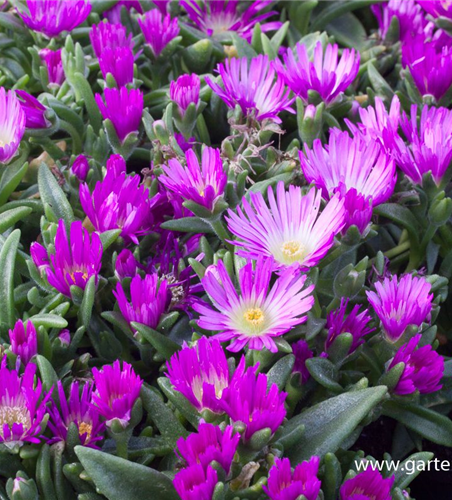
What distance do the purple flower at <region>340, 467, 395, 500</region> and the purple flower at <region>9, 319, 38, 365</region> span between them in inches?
14.4

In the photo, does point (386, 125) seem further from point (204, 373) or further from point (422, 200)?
point (204, 373)

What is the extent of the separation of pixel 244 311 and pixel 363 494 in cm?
22

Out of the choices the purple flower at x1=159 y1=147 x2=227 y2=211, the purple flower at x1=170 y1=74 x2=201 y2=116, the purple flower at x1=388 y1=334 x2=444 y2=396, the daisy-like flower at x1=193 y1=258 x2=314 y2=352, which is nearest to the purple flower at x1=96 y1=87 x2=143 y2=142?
the purple flower at x1=170 y1=74 x2=201 y2=116

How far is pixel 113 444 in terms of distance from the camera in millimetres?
814

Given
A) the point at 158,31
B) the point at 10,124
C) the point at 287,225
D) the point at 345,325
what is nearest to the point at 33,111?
the point at 10,124

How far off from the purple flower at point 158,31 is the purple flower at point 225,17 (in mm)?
114

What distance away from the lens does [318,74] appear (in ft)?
3.72

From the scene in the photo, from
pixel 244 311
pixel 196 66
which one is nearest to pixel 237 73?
pixel 196 66

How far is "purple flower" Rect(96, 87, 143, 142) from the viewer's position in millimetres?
1030

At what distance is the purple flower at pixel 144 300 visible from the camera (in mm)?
→ 851

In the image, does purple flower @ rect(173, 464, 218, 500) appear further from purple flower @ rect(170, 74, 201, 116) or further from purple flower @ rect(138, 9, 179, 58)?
purple flower @ rect(138, 9, 179, 58)

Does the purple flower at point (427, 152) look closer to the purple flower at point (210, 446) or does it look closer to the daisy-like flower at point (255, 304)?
the daisy-like flower at point (255, 304)

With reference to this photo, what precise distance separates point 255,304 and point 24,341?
26cm

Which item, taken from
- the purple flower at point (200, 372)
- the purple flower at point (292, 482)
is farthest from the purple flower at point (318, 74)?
the purple flower at point (292, 482)
